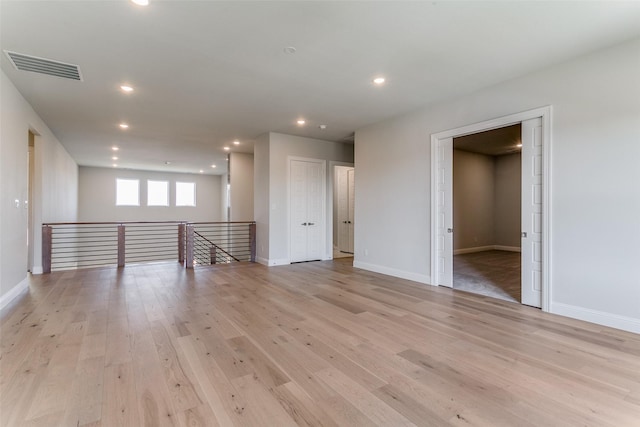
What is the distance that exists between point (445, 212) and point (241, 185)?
19.3 feet

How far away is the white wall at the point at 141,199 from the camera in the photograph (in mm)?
10914

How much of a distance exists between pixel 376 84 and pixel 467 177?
17.5 ft

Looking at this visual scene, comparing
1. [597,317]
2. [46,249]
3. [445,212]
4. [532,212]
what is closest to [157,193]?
[46,249]

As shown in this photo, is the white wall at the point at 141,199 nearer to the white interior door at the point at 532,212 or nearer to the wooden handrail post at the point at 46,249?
the wooden handrail post at the point at 46,249

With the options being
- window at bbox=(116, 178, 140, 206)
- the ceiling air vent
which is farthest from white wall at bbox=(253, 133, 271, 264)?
window at bbox=(116, 178, 140, 206)

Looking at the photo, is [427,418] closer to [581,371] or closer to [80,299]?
[581,371]

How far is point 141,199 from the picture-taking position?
11.7 m

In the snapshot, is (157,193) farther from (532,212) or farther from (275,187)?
(532,212)

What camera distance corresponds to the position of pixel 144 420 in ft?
5.28

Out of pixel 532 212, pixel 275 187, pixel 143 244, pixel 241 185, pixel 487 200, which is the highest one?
pixel 241 185

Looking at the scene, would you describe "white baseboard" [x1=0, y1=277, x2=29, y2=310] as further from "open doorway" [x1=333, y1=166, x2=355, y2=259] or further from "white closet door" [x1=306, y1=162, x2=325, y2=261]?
"open doorway" [x1=333, y1=166, x2=355, y2=259]

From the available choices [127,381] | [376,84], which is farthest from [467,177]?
[127,381]

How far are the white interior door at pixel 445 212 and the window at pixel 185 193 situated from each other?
429 inches

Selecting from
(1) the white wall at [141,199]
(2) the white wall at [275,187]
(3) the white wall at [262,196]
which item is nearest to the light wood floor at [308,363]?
(2) the white wall at [275,187]
